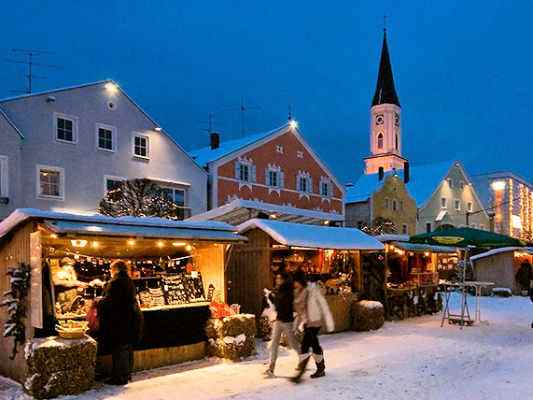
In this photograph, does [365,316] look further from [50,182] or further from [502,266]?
[502,266]

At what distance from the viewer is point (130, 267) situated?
1100cm

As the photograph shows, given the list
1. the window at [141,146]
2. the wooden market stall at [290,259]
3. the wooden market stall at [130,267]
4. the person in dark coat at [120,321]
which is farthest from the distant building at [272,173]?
the person in dark coat at [120,321]

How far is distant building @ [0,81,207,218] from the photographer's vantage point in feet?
65.3

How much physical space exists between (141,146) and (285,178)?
8.91m

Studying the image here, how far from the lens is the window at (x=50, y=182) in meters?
20.5

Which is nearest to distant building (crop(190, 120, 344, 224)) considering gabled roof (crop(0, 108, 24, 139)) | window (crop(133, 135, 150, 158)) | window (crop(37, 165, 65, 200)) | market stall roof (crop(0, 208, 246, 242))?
window (crop(133, 135, 150, 158))

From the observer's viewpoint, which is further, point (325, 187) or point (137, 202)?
point (325, 187)

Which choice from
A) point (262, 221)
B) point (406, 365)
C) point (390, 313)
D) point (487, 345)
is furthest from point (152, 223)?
point (390, 313)

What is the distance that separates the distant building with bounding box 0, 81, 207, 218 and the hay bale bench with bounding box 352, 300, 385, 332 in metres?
12.0

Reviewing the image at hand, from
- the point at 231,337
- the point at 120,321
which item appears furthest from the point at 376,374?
the point at 120,321

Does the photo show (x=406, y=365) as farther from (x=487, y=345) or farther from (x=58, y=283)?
(x=58, y=283)

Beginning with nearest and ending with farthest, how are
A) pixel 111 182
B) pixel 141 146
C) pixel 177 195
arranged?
pixel 111 182 < pixel 141 146 < pixel 177 195

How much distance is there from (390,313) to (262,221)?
6.09 meters

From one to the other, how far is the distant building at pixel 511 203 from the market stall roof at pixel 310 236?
36238 mm
